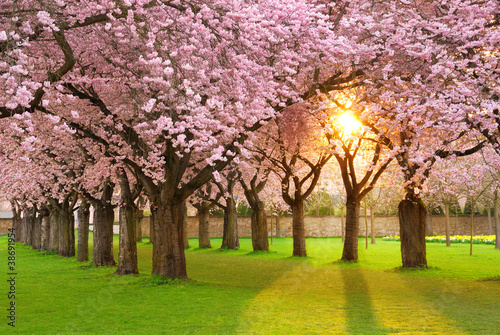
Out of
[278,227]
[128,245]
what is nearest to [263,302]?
[128,245]

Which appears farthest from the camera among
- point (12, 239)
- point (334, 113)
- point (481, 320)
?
point (334, 113)

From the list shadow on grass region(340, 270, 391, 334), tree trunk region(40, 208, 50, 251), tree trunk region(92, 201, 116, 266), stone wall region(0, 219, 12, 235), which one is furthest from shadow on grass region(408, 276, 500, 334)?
stone wall region(0, 219, 12, 235)

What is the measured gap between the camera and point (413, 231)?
Answer: 2397cm

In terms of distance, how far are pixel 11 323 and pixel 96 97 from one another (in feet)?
29.7

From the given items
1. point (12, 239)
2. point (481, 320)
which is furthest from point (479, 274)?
point (12, 239)

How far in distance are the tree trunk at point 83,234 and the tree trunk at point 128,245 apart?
8.87m

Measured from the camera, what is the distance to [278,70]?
14.3m

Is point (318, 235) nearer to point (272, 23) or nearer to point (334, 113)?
point (334, 113)

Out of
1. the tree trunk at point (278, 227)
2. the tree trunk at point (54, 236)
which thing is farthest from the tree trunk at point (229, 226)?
the tree trunk at point (278, 227)

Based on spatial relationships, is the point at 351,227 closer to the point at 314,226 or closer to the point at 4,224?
the point at 314,226

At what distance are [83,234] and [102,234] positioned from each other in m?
5.80

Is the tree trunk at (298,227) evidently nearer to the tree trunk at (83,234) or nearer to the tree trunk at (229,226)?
the tree trunk at (229,226)

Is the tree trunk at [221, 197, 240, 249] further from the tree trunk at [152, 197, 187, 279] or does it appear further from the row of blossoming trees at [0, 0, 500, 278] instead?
the tree trunk at [152, 197, 187, 279]

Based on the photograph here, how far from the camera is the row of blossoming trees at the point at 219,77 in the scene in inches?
439
